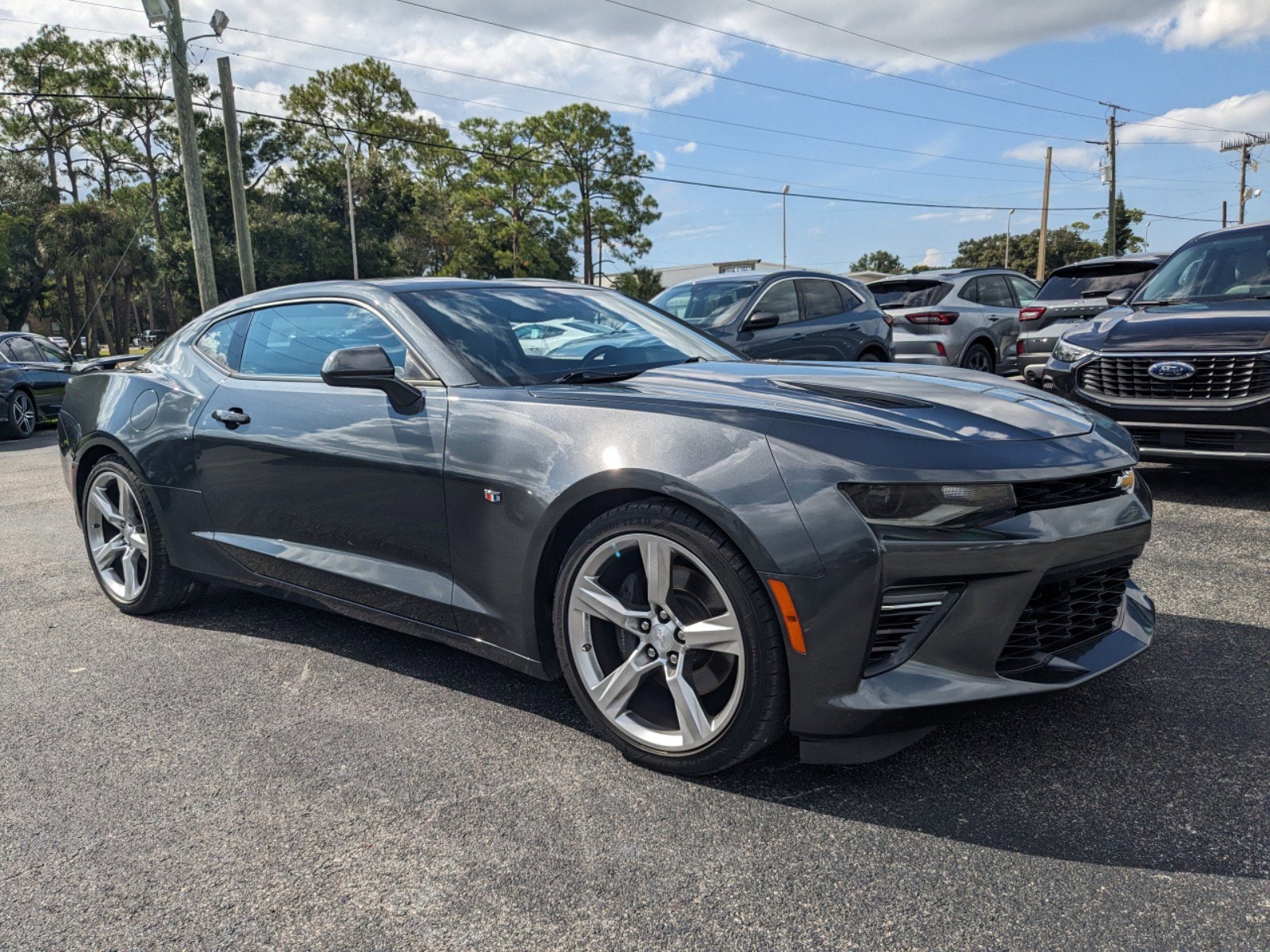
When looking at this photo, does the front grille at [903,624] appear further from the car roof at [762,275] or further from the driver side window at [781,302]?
the car roof at [762,275]

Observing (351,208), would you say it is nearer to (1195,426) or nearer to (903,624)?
(1195,426)

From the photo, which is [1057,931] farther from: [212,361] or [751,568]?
[212,361]


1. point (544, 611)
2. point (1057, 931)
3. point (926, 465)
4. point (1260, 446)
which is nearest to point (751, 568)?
point (926, 465)

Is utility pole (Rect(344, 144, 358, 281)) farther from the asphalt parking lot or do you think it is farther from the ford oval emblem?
the asphalt parking lot

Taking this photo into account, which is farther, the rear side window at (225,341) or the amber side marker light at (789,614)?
the rear side window at (225,341)

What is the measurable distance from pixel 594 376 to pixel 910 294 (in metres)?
9.37

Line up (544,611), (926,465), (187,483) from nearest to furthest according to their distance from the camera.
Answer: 1. (926,465)
2. (544,611)
3. (187,483)

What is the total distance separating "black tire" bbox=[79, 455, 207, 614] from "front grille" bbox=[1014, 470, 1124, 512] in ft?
10.8

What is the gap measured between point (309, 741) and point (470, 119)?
179 feet

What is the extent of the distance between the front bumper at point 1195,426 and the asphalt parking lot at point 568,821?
2071 millimetres

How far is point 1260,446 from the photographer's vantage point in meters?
5.20

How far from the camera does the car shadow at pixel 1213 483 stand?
18.2 ft

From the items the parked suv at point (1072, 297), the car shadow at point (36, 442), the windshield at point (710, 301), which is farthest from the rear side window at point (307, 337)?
the car shadow at point (36, 442)

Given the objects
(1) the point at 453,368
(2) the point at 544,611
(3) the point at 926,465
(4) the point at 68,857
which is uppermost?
(1) the point at 453,368
